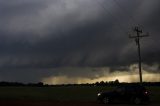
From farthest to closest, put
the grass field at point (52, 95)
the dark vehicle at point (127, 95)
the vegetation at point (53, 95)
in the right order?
the vegetation at point (53, 95) < the grass field at point (52, 95) < the dark vehicle at point (127, 95)

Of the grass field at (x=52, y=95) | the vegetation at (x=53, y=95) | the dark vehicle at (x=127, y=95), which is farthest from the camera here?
the vegetation at (x=53, y=95)

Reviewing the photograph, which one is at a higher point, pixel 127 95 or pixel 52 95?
pixel 52 95

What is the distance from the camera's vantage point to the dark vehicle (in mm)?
37438

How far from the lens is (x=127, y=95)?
3769 centimetres

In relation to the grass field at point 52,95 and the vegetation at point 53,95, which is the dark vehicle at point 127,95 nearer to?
the grass field at point 52,95

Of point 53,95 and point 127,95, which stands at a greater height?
point 53,95

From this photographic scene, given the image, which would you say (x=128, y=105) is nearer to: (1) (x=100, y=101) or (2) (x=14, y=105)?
(1) (x=100, y=101)

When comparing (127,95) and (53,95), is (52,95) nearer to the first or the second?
(53,95)

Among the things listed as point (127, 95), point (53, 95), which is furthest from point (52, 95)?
point (127, 95)

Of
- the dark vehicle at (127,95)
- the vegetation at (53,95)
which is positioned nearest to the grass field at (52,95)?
the vegetation at (53,95)

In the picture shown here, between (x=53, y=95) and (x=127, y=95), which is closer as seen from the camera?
(x=127, y=95)

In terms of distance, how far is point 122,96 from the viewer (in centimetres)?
3784

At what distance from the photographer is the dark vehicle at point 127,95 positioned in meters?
37.4

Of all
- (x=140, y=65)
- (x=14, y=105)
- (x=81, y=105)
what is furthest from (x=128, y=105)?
(x=140, y=65)
